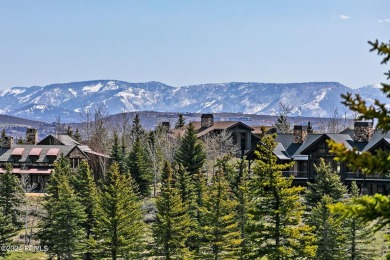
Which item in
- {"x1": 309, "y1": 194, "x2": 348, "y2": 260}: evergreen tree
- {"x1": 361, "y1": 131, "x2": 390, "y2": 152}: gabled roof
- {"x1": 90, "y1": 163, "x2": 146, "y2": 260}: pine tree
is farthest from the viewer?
{"x1": 361, "y1": 131, "x2": 390, "y2": 152}: gabled roof

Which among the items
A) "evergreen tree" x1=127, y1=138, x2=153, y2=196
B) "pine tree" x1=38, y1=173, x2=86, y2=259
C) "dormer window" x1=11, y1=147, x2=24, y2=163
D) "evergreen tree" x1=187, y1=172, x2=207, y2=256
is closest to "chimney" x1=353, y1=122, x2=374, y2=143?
"evergreen tree" x1=187, y1=172, x2=207, y2=256

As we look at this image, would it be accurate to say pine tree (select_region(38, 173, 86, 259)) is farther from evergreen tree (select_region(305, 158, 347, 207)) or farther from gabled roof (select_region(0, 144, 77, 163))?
gabled roof (select_region(0, 144, 77, 163))

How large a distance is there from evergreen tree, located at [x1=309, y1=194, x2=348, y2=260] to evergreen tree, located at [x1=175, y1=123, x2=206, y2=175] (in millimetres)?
32889

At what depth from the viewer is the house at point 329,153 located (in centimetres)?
6906

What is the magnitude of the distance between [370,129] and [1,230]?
40.4 meters

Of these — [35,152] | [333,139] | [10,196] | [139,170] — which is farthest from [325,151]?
[35,152]

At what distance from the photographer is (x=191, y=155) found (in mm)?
75000

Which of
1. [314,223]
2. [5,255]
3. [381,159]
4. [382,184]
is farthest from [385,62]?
[382,184]

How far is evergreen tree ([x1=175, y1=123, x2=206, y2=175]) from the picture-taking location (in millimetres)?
74812

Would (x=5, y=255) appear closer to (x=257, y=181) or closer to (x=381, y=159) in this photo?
(x=257, y=181)

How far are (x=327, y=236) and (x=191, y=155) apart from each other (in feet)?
112

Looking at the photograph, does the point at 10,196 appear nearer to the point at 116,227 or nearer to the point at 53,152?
the point at 116,227

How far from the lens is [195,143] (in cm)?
7544

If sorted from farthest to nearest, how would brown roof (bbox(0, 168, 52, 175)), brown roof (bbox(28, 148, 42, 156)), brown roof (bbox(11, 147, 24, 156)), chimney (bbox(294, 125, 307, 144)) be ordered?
brown roof (bbox(11, 147, 24, 156))
brown roof (bbox(28, 148, 42, 156))
brown roof (bbox(0, 168, 52, 175))
chimney (bbox(294, 125, 307, 144))
